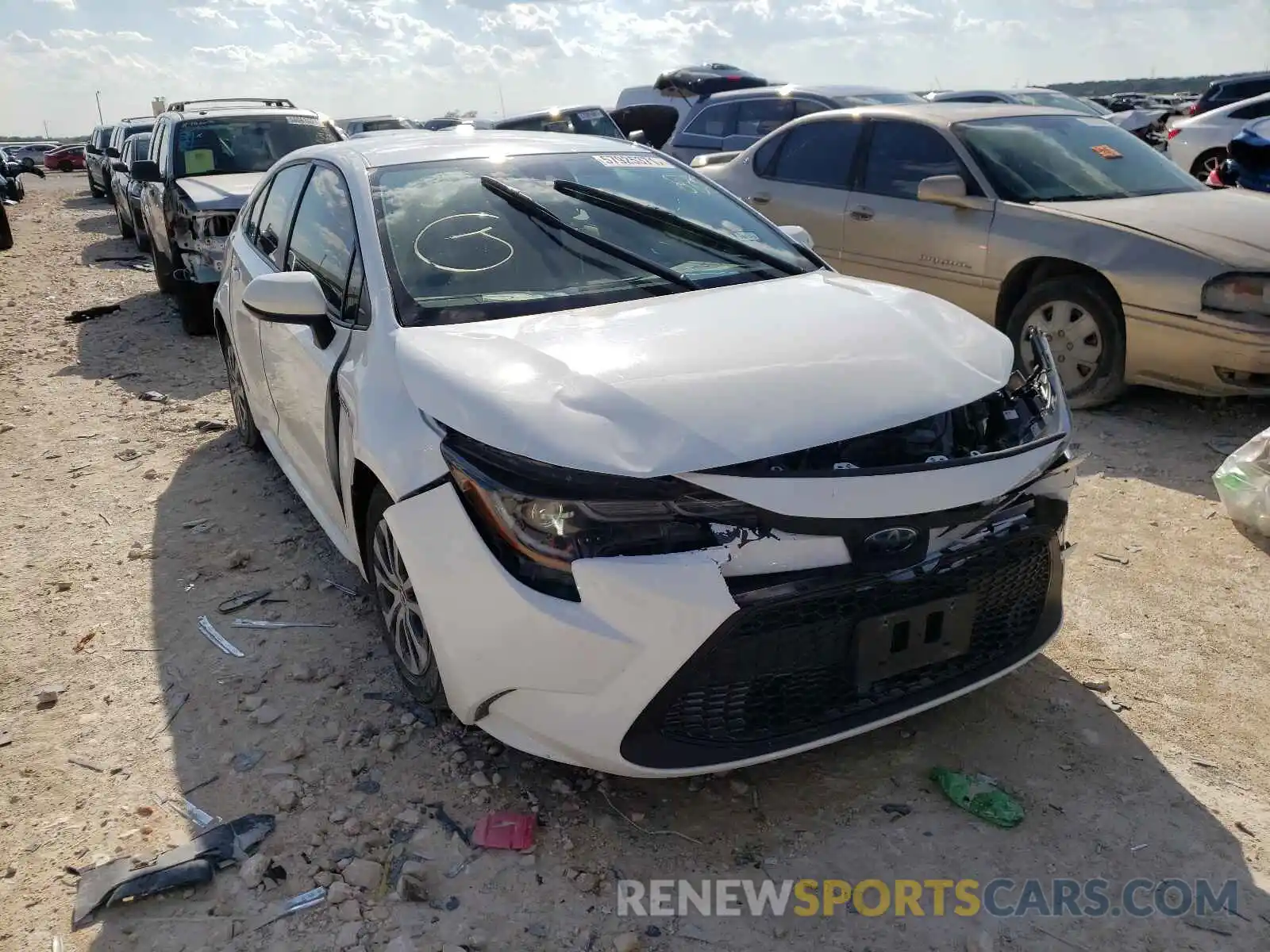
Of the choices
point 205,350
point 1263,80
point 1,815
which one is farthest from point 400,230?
point 1263,80

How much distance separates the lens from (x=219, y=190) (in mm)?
8070

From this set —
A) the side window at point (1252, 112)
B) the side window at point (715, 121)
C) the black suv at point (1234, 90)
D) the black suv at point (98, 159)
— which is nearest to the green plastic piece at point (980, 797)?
the side window at point (715, 121)

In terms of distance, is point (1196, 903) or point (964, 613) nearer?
point (1196, 903)

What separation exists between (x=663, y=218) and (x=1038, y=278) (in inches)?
116

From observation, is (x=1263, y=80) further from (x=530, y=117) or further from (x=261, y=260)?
(x=261, y=260)

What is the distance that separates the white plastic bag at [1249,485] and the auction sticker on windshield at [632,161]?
8.49 feet

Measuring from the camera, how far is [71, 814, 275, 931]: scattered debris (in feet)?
7.73

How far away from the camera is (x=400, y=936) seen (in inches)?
86.9

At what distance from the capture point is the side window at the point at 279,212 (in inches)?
165

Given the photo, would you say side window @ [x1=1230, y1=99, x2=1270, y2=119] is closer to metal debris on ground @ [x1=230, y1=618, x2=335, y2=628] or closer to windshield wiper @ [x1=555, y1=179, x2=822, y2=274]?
windshield wiper @ [x1=555, y1=179, x2=822, y2=274]

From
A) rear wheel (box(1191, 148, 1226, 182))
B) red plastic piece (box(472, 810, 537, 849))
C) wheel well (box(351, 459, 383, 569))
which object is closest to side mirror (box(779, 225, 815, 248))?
wheel well (box(351, 459, 383, 569))

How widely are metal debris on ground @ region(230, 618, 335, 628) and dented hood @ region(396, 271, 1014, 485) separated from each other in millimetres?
1277

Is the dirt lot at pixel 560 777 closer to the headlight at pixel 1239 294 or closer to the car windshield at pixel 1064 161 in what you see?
the headlight at pixel 1239 294

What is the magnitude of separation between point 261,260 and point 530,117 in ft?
34.8
